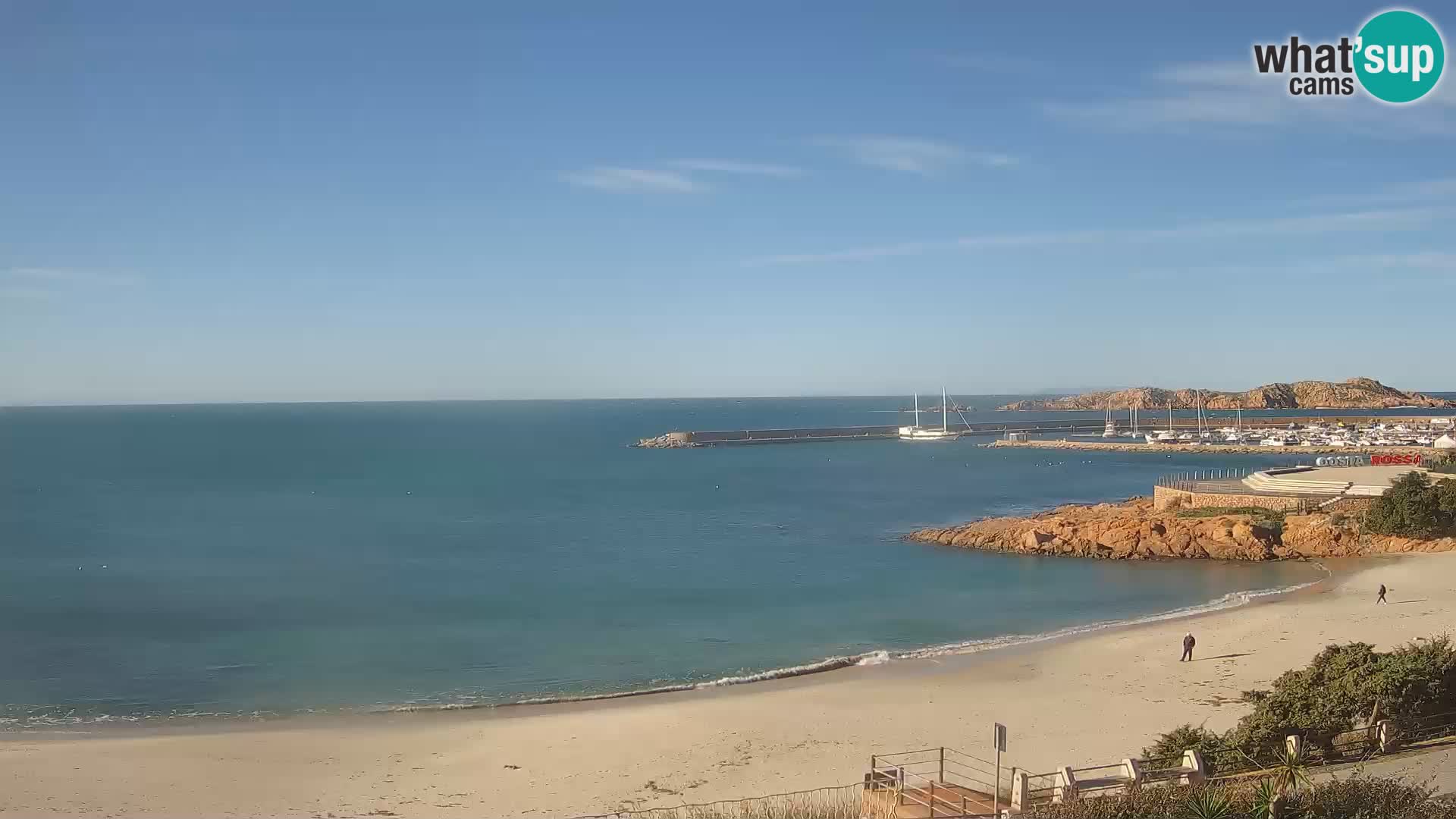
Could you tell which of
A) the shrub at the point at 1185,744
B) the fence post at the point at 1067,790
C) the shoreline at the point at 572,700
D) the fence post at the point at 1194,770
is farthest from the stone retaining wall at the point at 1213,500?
the fence post at the point at 1067,790

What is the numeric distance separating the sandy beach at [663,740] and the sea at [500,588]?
7.19 feet

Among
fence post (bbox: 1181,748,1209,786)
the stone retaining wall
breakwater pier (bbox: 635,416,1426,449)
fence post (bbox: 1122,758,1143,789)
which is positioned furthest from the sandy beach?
breakwater pier (bbox: 635,416,1426,449)

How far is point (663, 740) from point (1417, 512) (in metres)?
31.4

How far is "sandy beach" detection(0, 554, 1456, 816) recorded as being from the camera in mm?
16172

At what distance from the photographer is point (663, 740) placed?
1886cm

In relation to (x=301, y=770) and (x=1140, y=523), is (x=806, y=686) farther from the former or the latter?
(x=1140, y=523)

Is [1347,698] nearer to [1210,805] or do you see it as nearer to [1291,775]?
[1291,775]

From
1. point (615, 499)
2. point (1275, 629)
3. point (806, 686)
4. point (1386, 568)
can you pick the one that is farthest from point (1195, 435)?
point (806, 686)

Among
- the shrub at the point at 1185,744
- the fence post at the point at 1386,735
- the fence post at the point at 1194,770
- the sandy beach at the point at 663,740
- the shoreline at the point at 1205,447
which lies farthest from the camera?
the shoreline at the point at 1205,447

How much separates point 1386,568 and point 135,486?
73.8 meters

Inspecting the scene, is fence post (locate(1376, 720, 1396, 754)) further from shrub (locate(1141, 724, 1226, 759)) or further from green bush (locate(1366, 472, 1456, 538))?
green bush (locate(1366, 472, 1456, 538))

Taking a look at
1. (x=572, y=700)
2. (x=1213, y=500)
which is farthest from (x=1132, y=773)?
(x=1213, y=500)

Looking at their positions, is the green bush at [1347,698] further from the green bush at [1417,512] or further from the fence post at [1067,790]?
the green bush at [1417,512]

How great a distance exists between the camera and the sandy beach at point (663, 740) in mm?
16172
